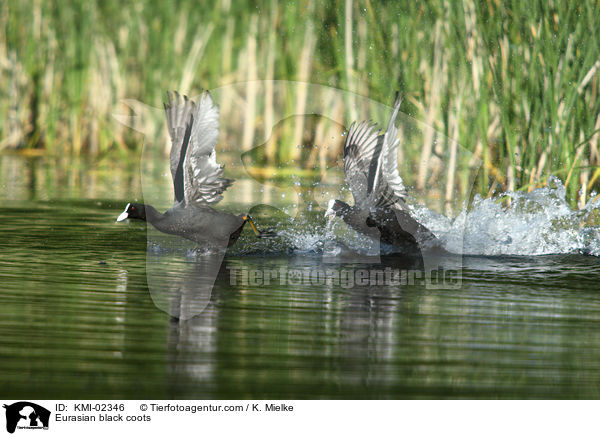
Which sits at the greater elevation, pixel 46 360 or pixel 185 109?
pixel 185 109

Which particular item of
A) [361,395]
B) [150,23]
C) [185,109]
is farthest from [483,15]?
[150,23]

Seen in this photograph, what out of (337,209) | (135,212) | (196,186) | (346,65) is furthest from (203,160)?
(346,65)

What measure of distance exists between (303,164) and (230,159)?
1761mm

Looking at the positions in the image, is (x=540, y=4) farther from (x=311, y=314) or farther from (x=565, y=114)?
(x=311, y=314)

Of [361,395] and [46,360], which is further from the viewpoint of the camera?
[46,360]

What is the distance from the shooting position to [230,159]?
13.4 meters

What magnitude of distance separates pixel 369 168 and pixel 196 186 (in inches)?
53.5

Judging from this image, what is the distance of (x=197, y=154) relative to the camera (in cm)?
643

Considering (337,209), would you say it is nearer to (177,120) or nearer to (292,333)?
(177,120)

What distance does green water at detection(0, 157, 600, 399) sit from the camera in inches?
133

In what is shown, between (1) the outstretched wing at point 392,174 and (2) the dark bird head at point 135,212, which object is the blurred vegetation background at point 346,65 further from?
(2) the dark bird head at point 135,212

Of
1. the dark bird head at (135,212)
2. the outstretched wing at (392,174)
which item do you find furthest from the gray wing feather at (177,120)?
the outstretched wing at (392,174)
